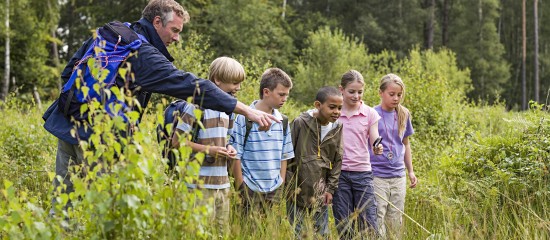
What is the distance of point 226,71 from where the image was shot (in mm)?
4582

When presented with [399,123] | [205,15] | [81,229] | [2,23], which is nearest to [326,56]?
[205,15]

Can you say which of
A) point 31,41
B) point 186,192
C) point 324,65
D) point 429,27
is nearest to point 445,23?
point 429,27

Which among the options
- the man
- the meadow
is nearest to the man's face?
the man

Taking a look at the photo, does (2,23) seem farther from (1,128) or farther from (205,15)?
(1,128)

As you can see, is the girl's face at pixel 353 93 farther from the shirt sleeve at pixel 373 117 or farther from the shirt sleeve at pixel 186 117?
the shirt sleeve at pixel 186 117

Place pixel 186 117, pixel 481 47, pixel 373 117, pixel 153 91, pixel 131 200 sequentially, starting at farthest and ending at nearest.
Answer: pixel 481 47, pixel 373 117, pixel 186 117, pixel 153 91, pixel 131 200

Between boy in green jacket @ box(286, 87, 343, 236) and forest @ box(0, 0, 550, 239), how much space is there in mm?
532

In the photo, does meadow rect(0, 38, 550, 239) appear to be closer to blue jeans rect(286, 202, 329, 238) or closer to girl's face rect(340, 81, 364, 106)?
blue jeans rect(286, 202, 329, 238)

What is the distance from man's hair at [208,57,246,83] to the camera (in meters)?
4.59

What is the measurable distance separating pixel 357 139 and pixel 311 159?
2.07ft

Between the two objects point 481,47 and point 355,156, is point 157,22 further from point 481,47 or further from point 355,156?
point 481,47

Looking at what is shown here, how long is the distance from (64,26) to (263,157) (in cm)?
3765

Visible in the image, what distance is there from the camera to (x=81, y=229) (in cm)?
334

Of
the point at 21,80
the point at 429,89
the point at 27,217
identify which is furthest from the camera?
the point at 21,80
